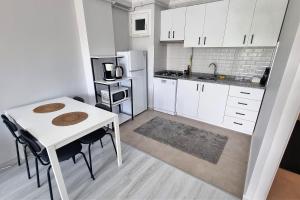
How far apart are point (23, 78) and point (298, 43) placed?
2.91 meters

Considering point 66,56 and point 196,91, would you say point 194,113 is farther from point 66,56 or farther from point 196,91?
point 66,56

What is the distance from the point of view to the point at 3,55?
1.83 meters

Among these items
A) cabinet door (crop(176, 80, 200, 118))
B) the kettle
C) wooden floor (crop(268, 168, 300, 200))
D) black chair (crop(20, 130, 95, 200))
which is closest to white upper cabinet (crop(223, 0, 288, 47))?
cabinet door (crop(176, 80, 200, 118))

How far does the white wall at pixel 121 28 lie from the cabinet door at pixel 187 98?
1633mm

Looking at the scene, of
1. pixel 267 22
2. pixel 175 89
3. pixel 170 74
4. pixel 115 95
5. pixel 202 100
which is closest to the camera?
pixel 267 22

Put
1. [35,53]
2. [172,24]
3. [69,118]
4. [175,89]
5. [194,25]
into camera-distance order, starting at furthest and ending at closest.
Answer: [175,89]
[172,24]
[194,25]
[35,53]
[69,118]

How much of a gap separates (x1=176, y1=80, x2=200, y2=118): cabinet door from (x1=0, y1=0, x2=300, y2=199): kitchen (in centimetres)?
2

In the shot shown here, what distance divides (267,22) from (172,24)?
1643 mm

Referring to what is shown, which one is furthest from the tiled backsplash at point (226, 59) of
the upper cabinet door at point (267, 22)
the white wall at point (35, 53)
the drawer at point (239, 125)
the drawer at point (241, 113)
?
the white wall at point (35, 53)

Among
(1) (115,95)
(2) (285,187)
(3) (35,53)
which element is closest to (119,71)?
(1) (115,95)

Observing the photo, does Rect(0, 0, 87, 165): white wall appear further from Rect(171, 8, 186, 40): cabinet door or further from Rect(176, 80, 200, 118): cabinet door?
Rect(176, 80, 200, 118): cabinet door

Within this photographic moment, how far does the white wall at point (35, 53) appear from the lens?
1864mm

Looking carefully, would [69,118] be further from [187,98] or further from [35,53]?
[187,98]

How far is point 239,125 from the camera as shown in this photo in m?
2.73
